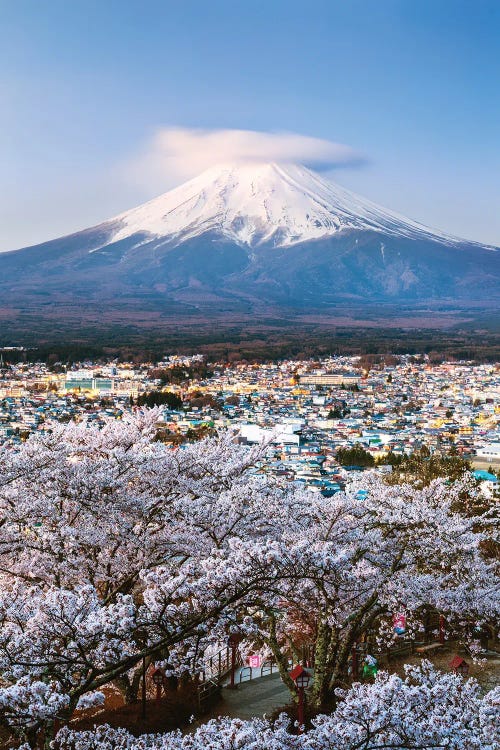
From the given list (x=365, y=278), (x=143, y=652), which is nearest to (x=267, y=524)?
(x=143, y=652)

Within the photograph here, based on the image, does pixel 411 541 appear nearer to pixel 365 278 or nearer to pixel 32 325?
pixel 32 325

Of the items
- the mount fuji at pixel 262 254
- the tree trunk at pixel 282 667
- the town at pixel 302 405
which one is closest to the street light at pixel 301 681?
the tree trunk at pixel 282 667

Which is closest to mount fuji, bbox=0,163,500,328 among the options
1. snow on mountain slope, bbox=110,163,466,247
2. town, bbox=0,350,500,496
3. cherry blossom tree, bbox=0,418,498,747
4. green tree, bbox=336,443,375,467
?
snow on mountain slope, bbox=110,163,466,247

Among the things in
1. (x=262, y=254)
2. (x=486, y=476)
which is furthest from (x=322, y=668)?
(x=262, y=254)

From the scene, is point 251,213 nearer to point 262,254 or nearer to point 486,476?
point 262,254

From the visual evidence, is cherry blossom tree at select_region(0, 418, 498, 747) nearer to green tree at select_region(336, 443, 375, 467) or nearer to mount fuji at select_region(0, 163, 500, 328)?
green tree at select_region(336, 443, 375, 467)
